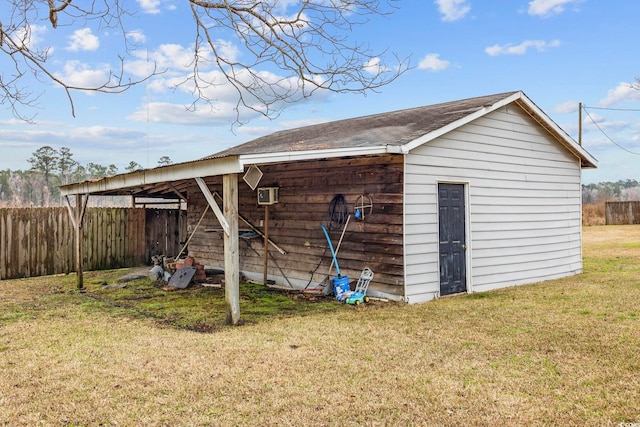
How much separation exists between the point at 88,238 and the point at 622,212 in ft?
97.6

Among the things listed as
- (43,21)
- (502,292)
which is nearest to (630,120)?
(502,292)

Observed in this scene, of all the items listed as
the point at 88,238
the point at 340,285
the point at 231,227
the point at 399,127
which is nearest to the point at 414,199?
the point at 399,127

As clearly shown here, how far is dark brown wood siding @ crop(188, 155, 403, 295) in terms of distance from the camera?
7.23 meters

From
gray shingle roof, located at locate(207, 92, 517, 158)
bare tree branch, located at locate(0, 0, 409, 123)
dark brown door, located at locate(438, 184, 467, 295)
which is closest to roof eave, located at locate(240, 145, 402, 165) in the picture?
gray shingle roof, located at locate(207, 92, 517, 158)

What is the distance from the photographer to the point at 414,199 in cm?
726

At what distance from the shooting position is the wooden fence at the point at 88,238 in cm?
1095

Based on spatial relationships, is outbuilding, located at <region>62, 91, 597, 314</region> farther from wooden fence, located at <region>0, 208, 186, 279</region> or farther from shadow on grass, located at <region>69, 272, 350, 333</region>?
wooden fence, located at <region>0, 208, 186, 279</region>

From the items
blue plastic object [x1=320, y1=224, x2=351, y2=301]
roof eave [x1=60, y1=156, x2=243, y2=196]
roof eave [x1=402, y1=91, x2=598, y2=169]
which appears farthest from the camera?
blue plastic object [x1=320, y1=224, x2=351, y2=301]

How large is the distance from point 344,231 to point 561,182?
217 inches

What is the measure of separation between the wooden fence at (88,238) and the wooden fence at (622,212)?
26669 mm

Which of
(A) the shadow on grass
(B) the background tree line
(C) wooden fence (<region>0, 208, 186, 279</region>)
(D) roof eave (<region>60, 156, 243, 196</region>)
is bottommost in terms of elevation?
(A) the shadow on grass

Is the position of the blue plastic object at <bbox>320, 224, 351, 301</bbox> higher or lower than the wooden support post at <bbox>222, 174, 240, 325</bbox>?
lower

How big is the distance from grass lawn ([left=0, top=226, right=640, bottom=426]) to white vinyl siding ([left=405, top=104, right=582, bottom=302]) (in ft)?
2.97

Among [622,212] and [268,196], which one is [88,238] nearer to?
[268,196]
